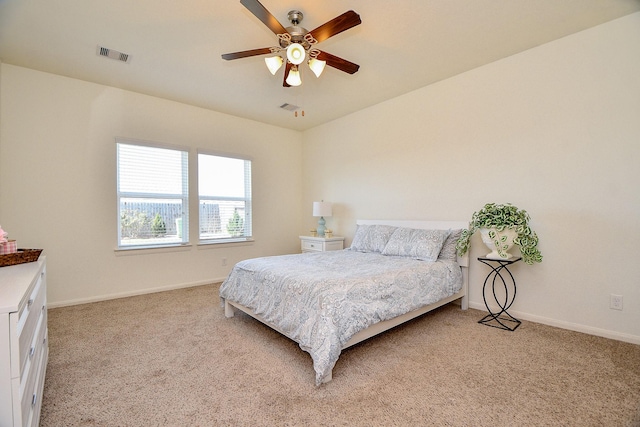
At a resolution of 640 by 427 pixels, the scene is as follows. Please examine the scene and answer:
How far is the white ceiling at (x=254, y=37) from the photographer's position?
7.41 ft

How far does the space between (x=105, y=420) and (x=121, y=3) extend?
112 inches

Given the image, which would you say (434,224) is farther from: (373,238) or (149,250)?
(149,250)

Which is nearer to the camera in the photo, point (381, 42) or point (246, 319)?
point (381, 42)

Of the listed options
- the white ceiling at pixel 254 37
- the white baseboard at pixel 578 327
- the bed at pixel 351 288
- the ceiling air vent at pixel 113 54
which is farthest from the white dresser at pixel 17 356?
the white baseboard at pixel 578 327

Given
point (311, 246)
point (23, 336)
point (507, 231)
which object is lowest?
point (311, 246)

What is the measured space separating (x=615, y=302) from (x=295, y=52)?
337cm

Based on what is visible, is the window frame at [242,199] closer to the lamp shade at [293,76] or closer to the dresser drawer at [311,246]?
the dresser drawer at [311,246]

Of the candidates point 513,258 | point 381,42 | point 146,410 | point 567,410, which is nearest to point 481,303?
point 513,258

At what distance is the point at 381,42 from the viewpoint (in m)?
2.71

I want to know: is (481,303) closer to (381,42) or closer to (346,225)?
Result: (346,225)

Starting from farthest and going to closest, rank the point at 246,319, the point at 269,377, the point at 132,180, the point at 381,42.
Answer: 1. the point at 132,180
2. the point at 246,319
3. the point at 381,42
4. the point at 269,377

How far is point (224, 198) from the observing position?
471 cm

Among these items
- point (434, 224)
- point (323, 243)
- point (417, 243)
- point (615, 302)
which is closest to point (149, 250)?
point (323, 243)

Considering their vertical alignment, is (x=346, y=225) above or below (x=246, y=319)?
above
